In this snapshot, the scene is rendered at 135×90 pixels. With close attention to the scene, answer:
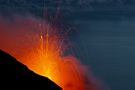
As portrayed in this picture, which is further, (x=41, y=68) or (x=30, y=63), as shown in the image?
(x=30, y=63)

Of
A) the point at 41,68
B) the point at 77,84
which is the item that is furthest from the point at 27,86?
the point at 77,84

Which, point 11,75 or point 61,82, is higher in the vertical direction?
point 11,75

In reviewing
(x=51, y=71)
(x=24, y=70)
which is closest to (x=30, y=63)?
(x=51, y=71)

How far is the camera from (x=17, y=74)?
310 ft

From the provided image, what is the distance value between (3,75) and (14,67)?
4529 mm

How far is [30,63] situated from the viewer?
144 meters

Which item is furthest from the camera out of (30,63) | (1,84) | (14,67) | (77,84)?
(77,84)

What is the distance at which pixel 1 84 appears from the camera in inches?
3563

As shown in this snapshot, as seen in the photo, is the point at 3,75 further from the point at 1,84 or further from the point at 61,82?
the point at 61,82

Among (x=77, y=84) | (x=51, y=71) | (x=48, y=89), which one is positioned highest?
(x=48, y=89)

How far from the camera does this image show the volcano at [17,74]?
92.9 metres

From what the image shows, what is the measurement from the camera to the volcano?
92.9 m

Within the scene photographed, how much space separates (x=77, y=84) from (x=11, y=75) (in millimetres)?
62118

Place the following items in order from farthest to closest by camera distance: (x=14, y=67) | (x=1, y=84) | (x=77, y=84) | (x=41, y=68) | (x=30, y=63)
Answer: (x=77, y=84) → (x=30, y=63) → (x=41, y=68) → (x=14, y=67) → (x=1, y=84)
